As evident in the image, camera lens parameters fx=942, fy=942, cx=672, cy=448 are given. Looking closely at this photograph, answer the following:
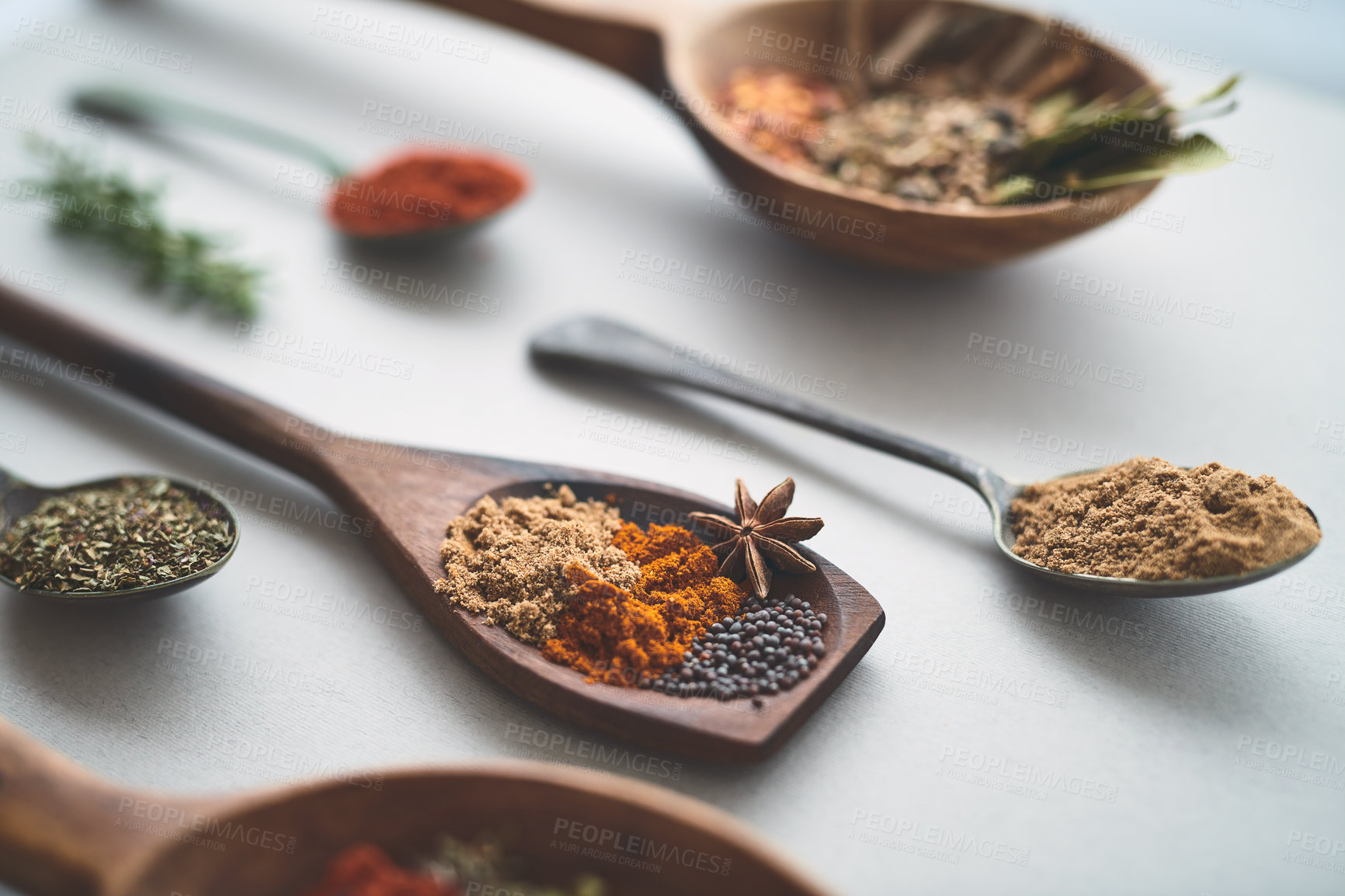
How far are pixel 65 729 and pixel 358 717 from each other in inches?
13.9

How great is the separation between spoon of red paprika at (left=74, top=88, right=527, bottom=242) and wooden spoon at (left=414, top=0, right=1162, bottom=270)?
0.39 meters

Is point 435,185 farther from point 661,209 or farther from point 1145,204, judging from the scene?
point 1145,204

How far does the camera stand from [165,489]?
1.34 m

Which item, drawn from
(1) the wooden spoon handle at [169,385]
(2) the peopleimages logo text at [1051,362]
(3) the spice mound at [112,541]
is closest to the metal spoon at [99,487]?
(3) the spice mound at [112,541]

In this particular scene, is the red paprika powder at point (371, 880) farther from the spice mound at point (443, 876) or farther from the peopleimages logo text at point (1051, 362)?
the peopleimages logo text at point (1051, 362)

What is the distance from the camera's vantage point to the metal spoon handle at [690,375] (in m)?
1.45

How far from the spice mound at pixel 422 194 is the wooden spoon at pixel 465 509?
563 mm

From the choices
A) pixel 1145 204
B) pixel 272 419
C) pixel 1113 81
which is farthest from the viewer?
pixel 1145 204

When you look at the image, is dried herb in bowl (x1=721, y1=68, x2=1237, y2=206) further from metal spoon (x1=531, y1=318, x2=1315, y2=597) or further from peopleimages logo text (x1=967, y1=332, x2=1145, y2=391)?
metal spoon (x1=531, y1=318, x2=1315, y2=597)

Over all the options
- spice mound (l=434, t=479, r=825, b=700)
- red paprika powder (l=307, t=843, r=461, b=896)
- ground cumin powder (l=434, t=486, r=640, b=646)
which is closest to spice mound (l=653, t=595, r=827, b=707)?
spice mound (l=434, t=479, r=825, b=700)

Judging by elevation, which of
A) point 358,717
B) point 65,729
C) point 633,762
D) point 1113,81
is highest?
point 1113,81

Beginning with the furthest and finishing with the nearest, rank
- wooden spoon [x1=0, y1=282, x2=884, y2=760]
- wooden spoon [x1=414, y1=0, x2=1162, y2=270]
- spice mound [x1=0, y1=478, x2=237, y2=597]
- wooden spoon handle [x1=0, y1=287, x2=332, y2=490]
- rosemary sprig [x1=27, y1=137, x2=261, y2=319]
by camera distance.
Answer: rosemary sprig [x1=27, y1=137, x2=261, y2=319] < wooden spoon [x1=414, y1=0, x2=1162, y2=270] < wooden spoon handle [x1=0, y1=287, x2=332, y2=490] < spice mound [x1=0, y1=478, x2=237, y2=597] < wooden spoon [x1=0, y1=282, x2=884, y2=760]

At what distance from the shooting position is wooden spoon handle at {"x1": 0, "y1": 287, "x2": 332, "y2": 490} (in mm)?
1442

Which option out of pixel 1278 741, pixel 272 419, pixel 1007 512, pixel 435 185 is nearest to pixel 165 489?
pixel 272 419
